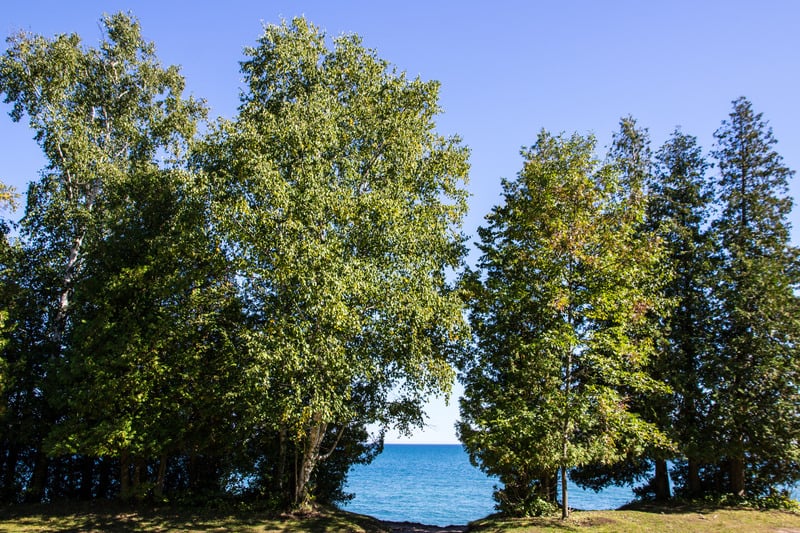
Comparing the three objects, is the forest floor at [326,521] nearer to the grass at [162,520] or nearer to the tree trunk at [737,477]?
the grass at [162,520]

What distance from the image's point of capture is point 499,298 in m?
16.7

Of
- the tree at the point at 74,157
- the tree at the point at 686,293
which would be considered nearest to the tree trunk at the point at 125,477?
the tree at the point at 74,157

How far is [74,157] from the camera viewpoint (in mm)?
21375

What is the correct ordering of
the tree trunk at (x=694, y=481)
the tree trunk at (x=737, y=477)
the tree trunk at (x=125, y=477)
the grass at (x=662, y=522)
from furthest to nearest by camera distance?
1. the tree trunk at (x=694, y=481)
2. the tree trunk at (x=737, y=477)
3. the tree trunk at (x=125, y=477)
4. the grass at (x=662, y=522)

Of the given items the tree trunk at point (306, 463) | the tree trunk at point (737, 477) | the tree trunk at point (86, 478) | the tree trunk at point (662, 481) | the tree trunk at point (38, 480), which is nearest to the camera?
the tree trunk at point (306, 463)

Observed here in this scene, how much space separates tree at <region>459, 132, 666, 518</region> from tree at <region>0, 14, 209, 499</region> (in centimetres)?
1240

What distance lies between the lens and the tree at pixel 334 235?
14359mm

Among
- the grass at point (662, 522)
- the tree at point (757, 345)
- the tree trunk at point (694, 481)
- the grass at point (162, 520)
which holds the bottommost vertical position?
the grass at point (162, 520)

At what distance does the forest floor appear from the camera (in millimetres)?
14617

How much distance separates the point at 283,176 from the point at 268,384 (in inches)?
275

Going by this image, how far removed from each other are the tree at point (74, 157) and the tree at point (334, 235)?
5325 mm

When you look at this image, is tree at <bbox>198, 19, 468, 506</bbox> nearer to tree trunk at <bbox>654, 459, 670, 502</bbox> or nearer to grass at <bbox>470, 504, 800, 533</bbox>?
grass at <bbox>470, 504, 800, 533</bbox>

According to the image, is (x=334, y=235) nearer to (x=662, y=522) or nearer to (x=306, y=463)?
(x=306, y=463)

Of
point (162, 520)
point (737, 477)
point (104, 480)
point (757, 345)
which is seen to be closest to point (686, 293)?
point (757, 345)
